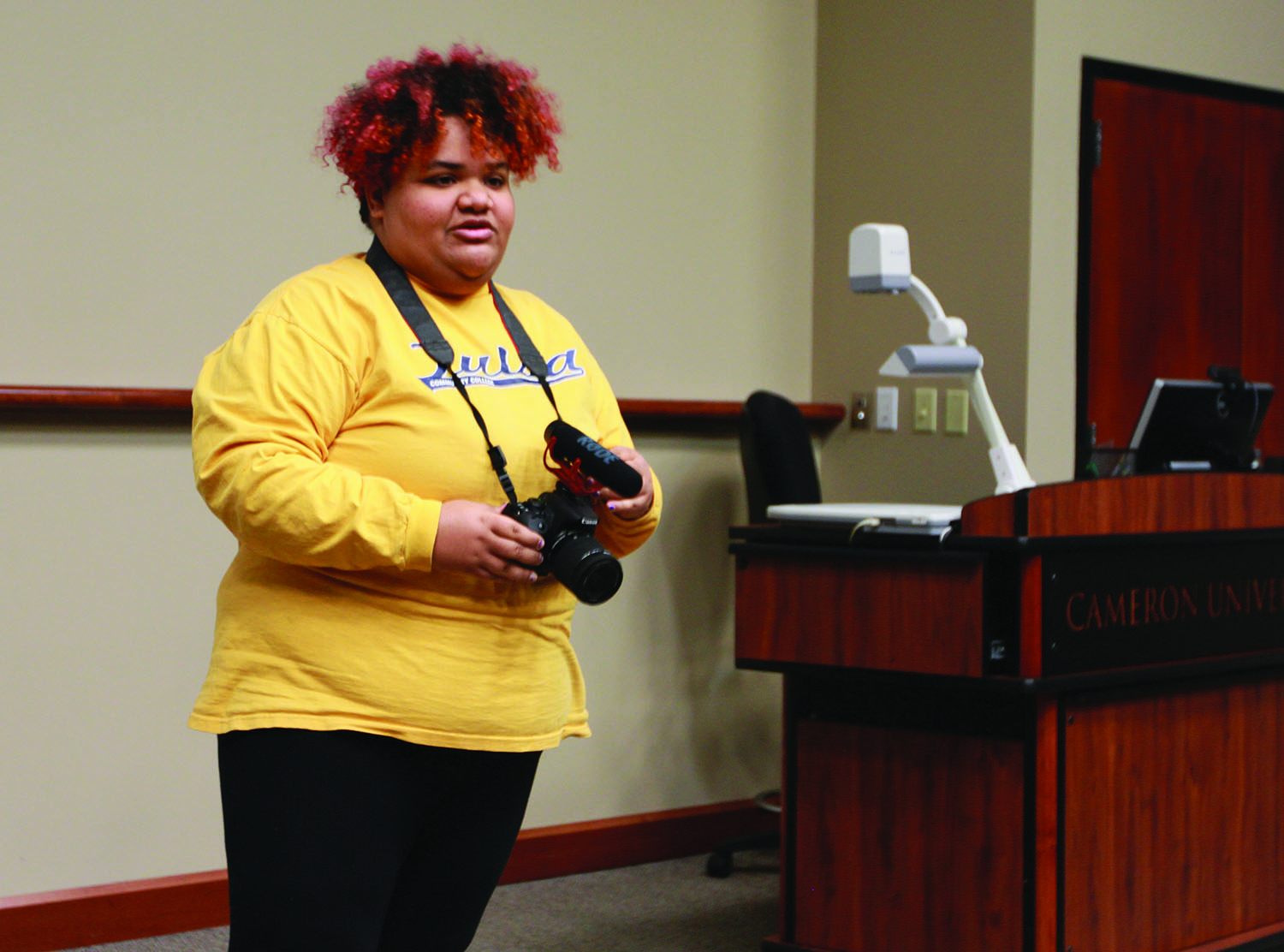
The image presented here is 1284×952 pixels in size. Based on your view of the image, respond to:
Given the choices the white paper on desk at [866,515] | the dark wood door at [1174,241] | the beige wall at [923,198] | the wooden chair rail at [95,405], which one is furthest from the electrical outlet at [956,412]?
the wooden chair rail at [95,405]

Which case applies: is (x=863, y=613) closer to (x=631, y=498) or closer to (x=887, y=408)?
(x=631, y=498)

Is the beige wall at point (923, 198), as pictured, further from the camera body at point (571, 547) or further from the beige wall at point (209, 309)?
the camera body at point (571, 547)

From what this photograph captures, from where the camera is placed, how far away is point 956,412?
3275 mm

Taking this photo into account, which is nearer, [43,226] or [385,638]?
[385,638]

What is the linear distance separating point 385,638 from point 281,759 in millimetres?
150

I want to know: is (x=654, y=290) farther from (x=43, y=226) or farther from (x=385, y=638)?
(x=385, y=638)

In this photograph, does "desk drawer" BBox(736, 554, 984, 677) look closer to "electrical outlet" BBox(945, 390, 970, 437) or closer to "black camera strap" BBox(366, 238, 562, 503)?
"black camera strap" BBox(366, 238, 562, 503)

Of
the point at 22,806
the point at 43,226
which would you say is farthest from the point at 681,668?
the point at 43,226

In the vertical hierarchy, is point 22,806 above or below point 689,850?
above

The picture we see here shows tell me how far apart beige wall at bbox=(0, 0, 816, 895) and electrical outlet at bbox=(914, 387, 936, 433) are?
1.60 ft

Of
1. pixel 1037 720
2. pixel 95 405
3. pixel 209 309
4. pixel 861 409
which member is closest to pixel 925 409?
pixel 861 409

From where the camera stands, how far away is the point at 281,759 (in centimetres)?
130

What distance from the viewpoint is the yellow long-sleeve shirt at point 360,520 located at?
1.27 metres

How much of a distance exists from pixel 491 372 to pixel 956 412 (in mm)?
2078
